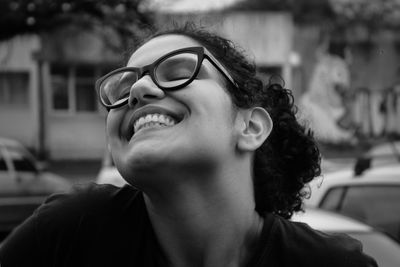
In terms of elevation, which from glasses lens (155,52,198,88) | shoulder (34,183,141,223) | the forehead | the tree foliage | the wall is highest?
the tree foliage

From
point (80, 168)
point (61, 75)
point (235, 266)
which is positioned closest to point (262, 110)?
point (235, 266)

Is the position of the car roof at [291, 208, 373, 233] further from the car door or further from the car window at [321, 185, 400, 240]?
the car door

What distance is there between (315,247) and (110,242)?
51cm

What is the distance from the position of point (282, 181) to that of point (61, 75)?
68.1 feet

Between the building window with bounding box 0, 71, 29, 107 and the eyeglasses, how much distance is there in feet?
68.1

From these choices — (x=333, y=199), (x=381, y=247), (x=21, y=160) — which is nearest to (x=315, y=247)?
(x=381, y=247)

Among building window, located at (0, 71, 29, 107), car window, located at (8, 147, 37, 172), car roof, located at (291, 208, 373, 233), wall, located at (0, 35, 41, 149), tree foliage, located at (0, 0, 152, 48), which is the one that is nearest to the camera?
car roof, located at (291, 208, 373, 233)

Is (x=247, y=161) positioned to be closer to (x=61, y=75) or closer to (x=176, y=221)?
(x=176, y=221)

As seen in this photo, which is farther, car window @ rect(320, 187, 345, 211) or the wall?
the wall

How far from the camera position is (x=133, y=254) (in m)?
1.65

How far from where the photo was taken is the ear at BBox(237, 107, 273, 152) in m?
1.72

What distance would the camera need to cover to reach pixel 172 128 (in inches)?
60.9

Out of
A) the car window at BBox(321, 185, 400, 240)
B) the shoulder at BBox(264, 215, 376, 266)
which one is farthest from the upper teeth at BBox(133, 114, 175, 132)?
the car window at BBox(321, 185, 400, 240)

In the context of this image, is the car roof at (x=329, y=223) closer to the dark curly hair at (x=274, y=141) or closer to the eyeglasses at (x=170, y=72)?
the dark curly hair at (x=274, y=141)
